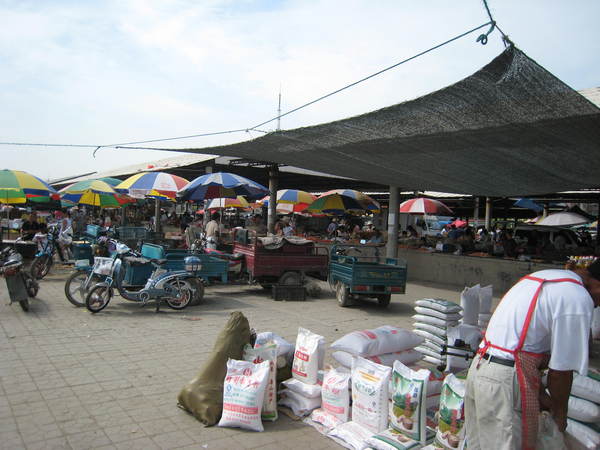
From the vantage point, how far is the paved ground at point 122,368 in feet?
12.1

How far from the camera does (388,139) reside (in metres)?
7.06

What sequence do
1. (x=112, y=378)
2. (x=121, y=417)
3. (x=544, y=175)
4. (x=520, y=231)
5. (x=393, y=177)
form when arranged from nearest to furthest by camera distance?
(x=121, y=417) < (x=112, y=378) < (x=544, y=175) < (x=393, y=177) < (x=520, y=231)

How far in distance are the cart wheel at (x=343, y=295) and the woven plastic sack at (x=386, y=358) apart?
4631mm

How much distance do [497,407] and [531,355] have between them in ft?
1.09

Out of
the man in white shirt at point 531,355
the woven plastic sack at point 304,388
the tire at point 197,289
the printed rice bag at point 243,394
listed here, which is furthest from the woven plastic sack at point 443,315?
the tire at point 197,289

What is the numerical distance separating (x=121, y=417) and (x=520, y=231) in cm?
1648

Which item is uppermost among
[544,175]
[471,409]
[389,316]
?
[544,175]

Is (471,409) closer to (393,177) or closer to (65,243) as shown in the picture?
(393,177)

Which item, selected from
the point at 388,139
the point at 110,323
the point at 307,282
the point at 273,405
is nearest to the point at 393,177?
the point at 307,282

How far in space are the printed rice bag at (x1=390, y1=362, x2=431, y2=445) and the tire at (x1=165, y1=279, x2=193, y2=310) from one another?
18.4ft

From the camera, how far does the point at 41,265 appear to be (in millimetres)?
11070

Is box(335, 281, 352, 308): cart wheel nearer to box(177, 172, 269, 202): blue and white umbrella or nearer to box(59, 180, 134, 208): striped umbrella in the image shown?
box(177, 172, 269, 202): blue and white umbrella

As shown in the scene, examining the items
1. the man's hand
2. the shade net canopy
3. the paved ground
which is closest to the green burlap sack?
the paved ground

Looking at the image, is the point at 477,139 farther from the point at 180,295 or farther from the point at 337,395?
the point at 180,295
